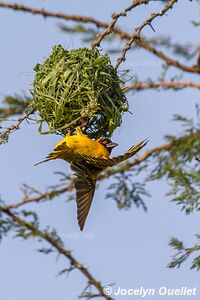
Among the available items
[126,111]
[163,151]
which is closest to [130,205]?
[163,151]

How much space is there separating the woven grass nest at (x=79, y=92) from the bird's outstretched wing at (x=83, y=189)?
20 centimetres

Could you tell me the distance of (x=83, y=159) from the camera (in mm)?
4832

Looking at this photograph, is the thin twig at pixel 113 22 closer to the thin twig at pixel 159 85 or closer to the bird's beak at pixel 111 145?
the bird's beak at pixel 111 145

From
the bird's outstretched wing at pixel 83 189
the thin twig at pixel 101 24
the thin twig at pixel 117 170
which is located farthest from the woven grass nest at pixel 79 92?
the thin twig at pixel 117 170

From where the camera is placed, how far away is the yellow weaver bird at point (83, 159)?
4734mm

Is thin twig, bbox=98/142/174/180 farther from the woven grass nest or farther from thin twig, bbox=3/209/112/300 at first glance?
the woven grass nest

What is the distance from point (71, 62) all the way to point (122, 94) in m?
0.32

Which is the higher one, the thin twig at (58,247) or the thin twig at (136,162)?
the thin twig at (136,162)

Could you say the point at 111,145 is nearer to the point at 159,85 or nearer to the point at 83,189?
the point at 83,189

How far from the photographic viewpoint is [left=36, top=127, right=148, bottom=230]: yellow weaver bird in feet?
15.5

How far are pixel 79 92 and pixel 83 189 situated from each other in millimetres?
504

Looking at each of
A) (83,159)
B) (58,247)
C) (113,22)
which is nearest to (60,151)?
(83,159)

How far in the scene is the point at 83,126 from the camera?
4.74m

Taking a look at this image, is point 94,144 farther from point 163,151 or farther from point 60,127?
point 163,151
